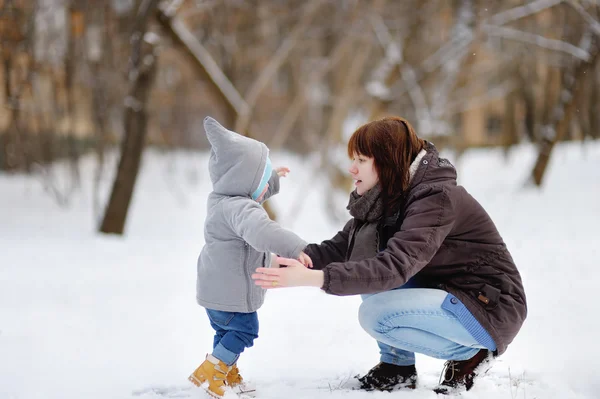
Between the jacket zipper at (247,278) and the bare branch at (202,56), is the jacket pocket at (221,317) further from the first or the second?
the bare branch at (202,56)

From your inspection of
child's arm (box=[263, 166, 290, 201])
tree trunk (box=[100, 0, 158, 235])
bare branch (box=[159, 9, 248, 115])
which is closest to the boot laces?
child's arm (box=[263, 166, 290, 201])

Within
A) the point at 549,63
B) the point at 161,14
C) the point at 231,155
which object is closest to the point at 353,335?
the point at 231,155

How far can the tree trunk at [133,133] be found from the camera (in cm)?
830

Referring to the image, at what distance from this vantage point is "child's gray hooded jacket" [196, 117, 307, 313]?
262cm

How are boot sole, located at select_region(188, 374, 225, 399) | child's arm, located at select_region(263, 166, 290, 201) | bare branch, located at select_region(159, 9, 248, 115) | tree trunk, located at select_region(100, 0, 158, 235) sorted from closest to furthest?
boot sole, located at select_region(188, 374, 225, 399), child's arm, located at select_region(263, 166, 290, 201), tree trunk, located at select_region(100, 0, 158, 235), bare branch, located at select_region(159, 9, 248, 115)

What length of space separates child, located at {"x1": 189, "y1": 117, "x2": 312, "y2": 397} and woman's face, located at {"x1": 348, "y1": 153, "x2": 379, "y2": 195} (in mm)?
377

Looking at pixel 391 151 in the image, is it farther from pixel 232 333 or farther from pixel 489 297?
pixel 232 333

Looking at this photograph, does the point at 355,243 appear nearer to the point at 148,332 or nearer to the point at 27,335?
the point at 148,332

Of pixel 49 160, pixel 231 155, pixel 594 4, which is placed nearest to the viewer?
pixel 231 155

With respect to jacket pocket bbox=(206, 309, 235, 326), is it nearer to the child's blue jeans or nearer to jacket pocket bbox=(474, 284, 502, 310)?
the child's blue jeans

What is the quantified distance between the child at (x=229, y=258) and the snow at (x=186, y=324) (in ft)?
0.88

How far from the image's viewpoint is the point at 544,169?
11133 millimetres

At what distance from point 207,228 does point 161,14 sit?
6.35 m

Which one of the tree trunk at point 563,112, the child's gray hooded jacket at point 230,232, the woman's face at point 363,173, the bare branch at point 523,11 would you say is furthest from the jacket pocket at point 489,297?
the tree trunk at point 563,112
